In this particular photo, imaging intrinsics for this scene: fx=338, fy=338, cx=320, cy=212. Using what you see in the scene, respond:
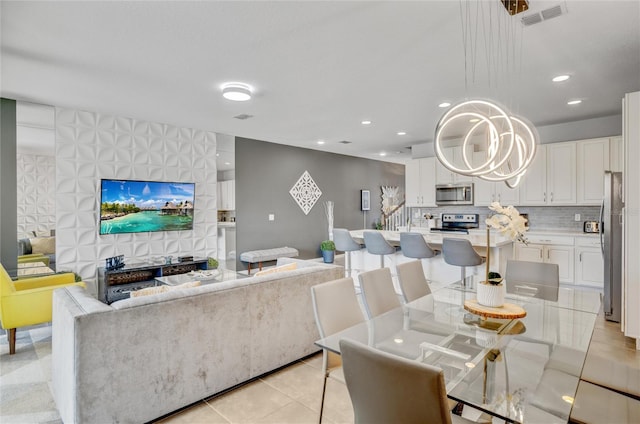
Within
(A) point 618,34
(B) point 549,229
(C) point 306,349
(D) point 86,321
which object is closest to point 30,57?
(D) point 86,321

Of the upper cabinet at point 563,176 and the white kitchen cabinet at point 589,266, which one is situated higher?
the upper cabinet at point 563,176

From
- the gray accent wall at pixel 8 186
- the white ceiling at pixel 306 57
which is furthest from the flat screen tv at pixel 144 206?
the white ceiling at pixel 306 57

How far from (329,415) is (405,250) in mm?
2595

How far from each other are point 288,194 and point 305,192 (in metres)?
0.50

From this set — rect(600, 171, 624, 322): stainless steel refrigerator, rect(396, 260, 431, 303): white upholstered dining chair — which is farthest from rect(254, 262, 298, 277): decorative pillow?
rect(600, 171, 624, 322): stainless steel refrigerator

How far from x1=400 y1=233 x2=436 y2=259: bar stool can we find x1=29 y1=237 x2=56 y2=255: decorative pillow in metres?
4.48

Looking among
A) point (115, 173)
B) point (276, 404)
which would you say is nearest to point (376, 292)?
point (276, 404)

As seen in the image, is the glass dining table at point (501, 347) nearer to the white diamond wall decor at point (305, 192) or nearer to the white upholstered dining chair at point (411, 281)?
the white upholstered dining chair at point (411, 281)

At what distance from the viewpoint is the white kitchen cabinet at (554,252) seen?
16.1ft

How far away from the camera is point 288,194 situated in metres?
7.05

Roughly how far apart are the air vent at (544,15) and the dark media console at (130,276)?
191 inches

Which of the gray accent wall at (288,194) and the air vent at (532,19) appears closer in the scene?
the air vent at (532,19)

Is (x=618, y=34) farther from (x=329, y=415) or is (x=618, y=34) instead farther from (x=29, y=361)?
(x=29, y=361)

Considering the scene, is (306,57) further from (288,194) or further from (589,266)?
(589,266)
